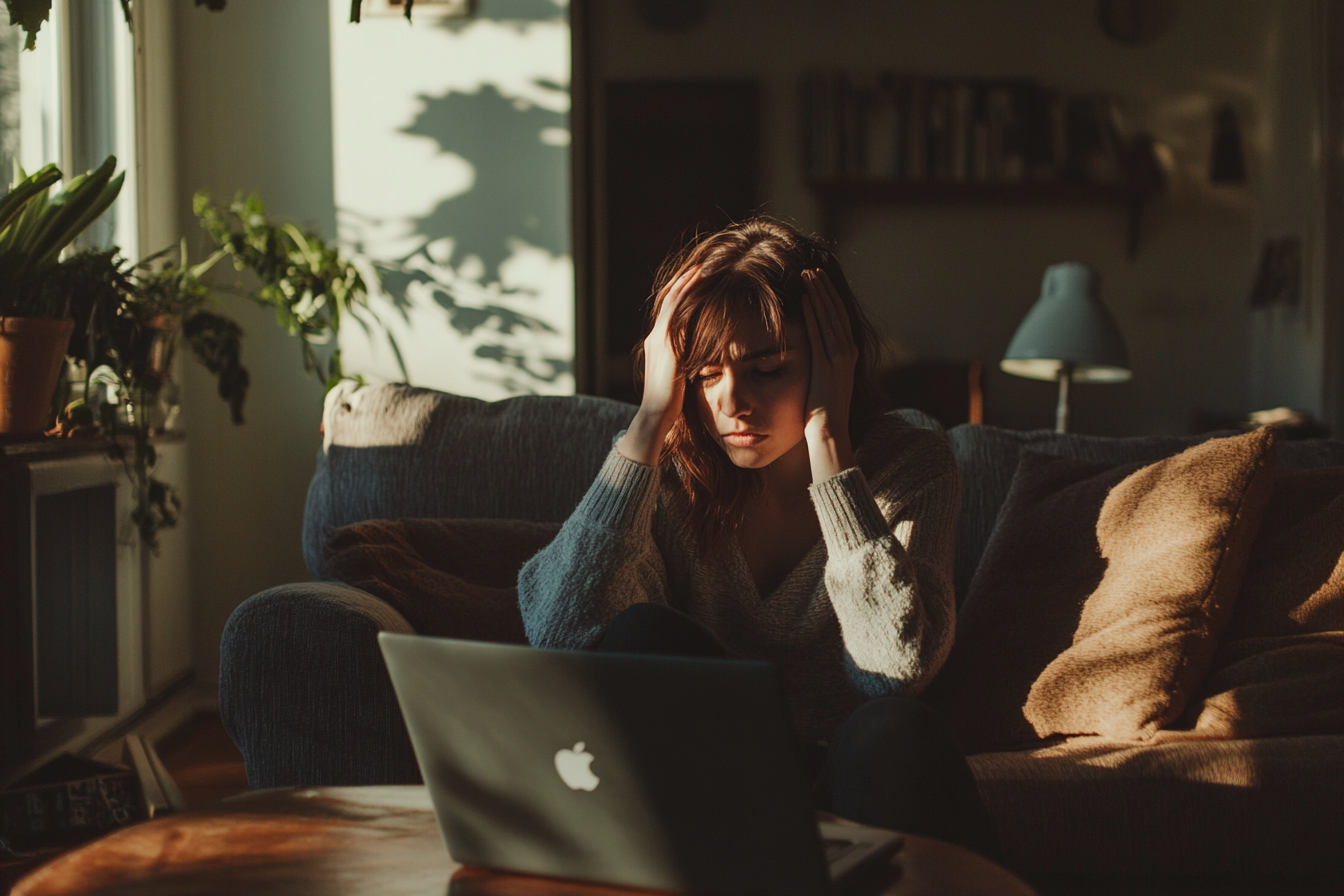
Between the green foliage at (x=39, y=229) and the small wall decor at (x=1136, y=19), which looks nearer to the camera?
the green foliage at (x=39, y=229)

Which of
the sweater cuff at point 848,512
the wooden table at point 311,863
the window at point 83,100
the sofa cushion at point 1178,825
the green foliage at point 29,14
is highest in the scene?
the window at point 83,100

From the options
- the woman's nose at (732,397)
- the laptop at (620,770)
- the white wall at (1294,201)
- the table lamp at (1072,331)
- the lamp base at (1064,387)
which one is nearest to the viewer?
the laptop at (620,770)

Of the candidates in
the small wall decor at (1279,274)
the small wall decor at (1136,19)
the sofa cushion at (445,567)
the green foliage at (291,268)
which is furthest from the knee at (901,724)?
the small wall decor at (1136,19)

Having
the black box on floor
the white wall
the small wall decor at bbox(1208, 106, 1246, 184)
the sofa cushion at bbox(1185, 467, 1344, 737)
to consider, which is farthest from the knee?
the small wall decor at bbox(1208, 106, 1246, 184)

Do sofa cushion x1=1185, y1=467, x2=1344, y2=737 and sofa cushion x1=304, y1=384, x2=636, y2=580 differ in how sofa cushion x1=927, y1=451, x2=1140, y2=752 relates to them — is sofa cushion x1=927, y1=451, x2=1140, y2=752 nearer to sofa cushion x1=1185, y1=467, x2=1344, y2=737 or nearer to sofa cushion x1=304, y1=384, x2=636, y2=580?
sofa cushion x1=1185, y1=467, x2=1344, y2=737

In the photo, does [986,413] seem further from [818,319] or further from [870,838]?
[870,838]

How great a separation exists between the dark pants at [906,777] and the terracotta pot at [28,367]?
150cm

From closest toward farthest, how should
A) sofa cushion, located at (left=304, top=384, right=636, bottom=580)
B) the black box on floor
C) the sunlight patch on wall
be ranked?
the black box on floor, sofa cushion, located at (left=304, top=384, right=636, bottom=580), the sunlight patch on wall

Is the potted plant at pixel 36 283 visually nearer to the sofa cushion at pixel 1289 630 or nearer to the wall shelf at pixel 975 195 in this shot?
the sofa cushion at pixel 1289 630

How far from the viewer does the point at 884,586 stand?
1201 millimetres

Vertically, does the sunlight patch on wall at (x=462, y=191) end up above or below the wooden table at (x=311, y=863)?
above

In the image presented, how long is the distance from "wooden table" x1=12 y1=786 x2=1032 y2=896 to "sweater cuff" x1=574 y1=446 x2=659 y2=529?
54 centimetres

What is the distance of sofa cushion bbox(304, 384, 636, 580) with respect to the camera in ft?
5.96

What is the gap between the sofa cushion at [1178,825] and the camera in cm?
121
